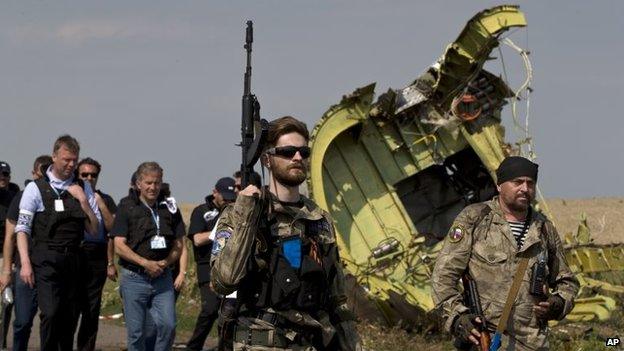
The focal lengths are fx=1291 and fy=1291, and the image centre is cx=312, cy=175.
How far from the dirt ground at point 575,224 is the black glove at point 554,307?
5.88 meters

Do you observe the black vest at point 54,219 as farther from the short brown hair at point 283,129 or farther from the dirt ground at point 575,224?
the short brown hair at point 283,129

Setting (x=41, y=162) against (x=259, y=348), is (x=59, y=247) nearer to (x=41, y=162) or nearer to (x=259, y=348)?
(x=41, y=162)

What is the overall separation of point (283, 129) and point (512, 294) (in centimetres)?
186

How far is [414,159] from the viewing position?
1494 centimetres

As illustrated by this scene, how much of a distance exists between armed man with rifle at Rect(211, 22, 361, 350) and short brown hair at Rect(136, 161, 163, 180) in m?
4.37

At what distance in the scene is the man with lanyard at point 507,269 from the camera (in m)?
7.40

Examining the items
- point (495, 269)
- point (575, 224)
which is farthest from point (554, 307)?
point (575, 224)

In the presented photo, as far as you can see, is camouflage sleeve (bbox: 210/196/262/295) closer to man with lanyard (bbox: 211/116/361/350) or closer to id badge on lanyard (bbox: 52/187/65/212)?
man with lanyard (bbox: 211/116/361/350)

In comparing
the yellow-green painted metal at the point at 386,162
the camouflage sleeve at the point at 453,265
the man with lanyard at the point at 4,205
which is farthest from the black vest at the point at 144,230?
the camouflage sleeve at the point at 453,265

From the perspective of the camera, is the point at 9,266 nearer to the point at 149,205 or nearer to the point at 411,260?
the point at 149,205

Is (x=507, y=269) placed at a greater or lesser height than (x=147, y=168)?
lesser

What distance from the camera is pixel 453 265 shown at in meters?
7.55

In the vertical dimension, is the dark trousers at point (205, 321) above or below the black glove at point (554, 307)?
above

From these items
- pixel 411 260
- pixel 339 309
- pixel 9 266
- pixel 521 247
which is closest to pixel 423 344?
pixel 411 260
